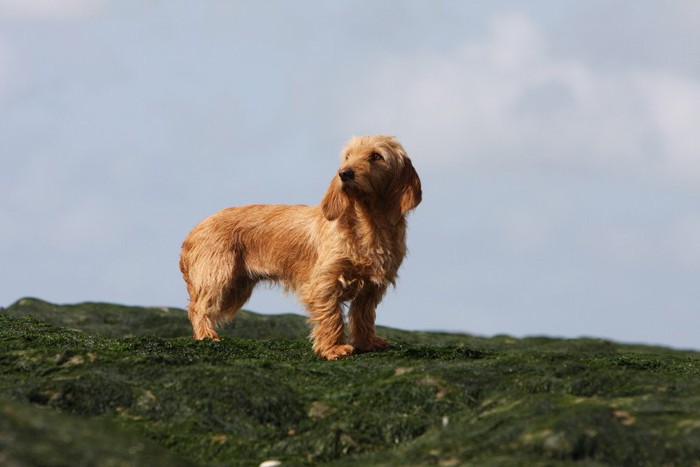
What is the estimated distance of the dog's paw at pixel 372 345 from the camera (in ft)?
39.7

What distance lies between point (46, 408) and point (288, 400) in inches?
77.9

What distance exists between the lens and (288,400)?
860 centimetres

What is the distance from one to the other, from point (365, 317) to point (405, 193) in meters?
1.58

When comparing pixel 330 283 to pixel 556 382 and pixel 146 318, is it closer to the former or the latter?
pixel 556 382

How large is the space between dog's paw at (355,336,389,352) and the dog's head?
151 centimetres

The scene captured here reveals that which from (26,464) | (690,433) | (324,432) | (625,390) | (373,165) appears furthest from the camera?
(373,165)

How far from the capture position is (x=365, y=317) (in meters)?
12.1

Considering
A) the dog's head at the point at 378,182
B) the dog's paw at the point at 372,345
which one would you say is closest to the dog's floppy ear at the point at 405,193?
the dog's head at the point at 378,182

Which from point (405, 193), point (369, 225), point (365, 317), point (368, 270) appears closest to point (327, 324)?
point (365, 317)

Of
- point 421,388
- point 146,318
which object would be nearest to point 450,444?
point 421,388

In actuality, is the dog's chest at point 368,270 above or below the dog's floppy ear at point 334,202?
below

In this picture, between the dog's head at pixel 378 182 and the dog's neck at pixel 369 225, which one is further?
the dog's neck at pixel 369 225

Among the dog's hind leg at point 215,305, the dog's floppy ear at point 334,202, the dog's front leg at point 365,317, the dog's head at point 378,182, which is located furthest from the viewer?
the dog's hind leg at point 215,305

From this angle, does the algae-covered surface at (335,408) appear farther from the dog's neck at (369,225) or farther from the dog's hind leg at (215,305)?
the dog's hind leg at (215,305)
